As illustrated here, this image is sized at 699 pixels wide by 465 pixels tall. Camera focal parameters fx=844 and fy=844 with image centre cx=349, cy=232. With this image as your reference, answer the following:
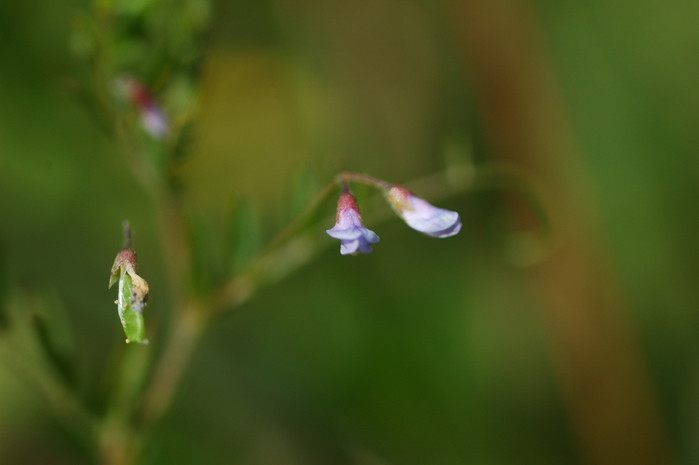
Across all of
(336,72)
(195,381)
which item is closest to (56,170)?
(195,381)

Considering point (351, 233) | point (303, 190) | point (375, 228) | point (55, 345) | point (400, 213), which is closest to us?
point (351, 233)

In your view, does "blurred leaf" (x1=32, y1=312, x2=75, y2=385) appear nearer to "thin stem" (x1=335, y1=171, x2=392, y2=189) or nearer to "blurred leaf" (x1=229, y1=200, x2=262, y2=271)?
"blurred leaf" (x1=229, y1=200, x2=262, y2=271)

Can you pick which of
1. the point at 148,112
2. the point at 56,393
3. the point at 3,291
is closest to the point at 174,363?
the point at 56,393

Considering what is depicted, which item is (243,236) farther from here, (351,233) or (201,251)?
(351,233)

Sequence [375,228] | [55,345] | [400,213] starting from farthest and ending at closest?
[375,228]
[55,345]
[400,213]

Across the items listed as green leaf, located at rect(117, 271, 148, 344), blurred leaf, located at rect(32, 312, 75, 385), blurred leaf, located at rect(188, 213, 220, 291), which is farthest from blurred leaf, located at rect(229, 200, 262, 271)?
green leaf, located at rect(117, 271, 148, 344)

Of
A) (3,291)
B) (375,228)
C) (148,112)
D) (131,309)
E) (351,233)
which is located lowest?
(131,309)

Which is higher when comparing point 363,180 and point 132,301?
Result: point 363,180
